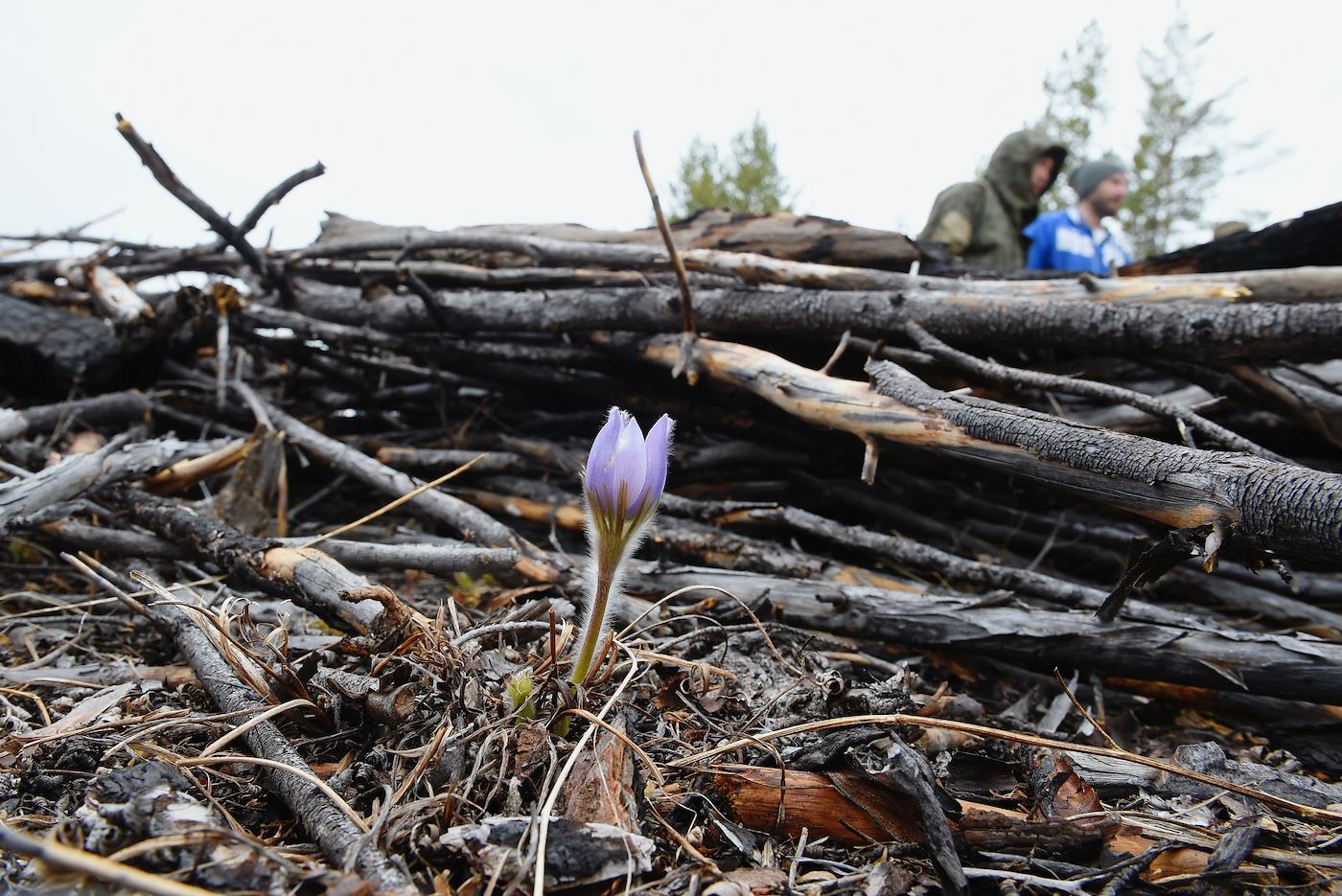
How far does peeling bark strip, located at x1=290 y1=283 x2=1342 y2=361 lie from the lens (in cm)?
213

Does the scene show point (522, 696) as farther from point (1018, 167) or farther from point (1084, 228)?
point (1018, 167)

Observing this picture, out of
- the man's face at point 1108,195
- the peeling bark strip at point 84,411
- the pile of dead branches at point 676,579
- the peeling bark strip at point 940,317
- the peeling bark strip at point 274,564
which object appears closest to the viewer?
the pile of dead branches at point 676,579

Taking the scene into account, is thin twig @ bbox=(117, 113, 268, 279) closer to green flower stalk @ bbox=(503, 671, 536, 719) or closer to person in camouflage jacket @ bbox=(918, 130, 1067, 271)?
green flower stalk @ bbox=(503, 671, 536, 719)

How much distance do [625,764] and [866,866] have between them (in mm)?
425

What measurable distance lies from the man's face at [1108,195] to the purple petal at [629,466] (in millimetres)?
6182

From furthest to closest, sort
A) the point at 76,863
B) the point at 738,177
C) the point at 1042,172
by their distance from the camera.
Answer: the point at 738,177
the point at 1042,172
the point at 76,863

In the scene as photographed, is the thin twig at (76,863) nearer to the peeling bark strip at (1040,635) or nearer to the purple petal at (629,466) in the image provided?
the purple petal at (629,466)

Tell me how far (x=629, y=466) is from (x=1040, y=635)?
1381mm

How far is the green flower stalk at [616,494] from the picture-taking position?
1.31 metres

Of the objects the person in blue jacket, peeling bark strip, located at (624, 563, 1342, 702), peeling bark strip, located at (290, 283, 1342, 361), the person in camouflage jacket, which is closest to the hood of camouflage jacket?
the person in camouflage jacket

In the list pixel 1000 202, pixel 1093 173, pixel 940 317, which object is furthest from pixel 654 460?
pixel 1000 202

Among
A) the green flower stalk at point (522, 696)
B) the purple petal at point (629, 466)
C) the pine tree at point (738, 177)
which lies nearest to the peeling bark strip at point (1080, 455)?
the purple petal at point (629, 466)

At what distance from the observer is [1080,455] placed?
1.70 m

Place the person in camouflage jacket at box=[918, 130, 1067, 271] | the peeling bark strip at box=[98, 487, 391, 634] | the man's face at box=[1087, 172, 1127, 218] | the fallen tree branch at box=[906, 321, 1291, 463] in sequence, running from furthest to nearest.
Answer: the person in camouflage jacket at box=[918, 130, 1067, 271]
the man's face at box=[1087, 172, 1127, 218]
the fallen tree branch at box=[906, 321, 1291, 463]
the peeling bark strip at box=[98, 487, 391, 634]
